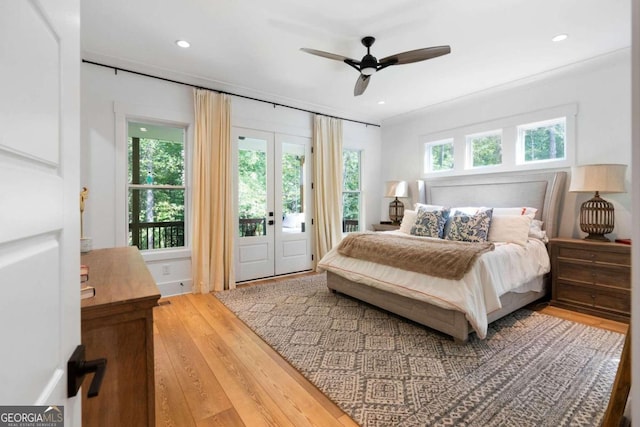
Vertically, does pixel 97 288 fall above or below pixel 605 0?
below

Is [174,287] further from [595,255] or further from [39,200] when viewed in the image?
[595,255]

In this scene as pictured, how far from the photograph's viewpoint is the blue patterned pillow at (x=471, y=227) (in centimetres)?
333

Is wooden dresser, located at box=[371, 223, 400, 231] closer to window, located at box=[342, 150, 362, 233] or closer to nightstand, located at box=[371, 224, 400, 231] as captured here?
nightstand, located at box=[371, 224, 400, 231]

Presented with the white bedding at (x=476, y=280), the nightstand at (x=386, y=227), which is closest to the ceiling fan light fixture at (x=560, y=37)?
the white bedding at (x=476, y=280)

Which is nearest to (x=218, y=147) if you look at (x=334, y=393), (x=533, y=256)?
(x=334, y=393)

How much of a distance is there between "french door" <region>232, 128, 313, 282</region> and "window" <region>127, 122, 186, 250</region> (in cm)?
75

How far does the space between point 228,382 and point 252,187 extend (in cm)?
286

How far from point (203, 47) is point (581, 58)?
4.15m

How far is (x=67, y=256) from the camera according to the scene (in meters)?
0.63

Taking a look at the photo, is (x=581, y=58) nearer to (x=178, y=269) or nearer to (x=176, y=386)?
(x=176, y=386)

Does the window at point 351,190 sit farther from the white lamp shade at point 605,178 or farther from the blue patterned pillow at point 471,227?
the white lamp shade at point 605,178

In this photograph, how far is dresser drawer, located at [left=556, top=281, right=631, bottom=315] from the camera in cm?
279

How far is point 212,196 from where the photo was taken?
3.84 m

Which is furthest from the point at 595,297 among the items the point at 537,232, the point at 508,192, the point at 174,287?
the point at 174,287
